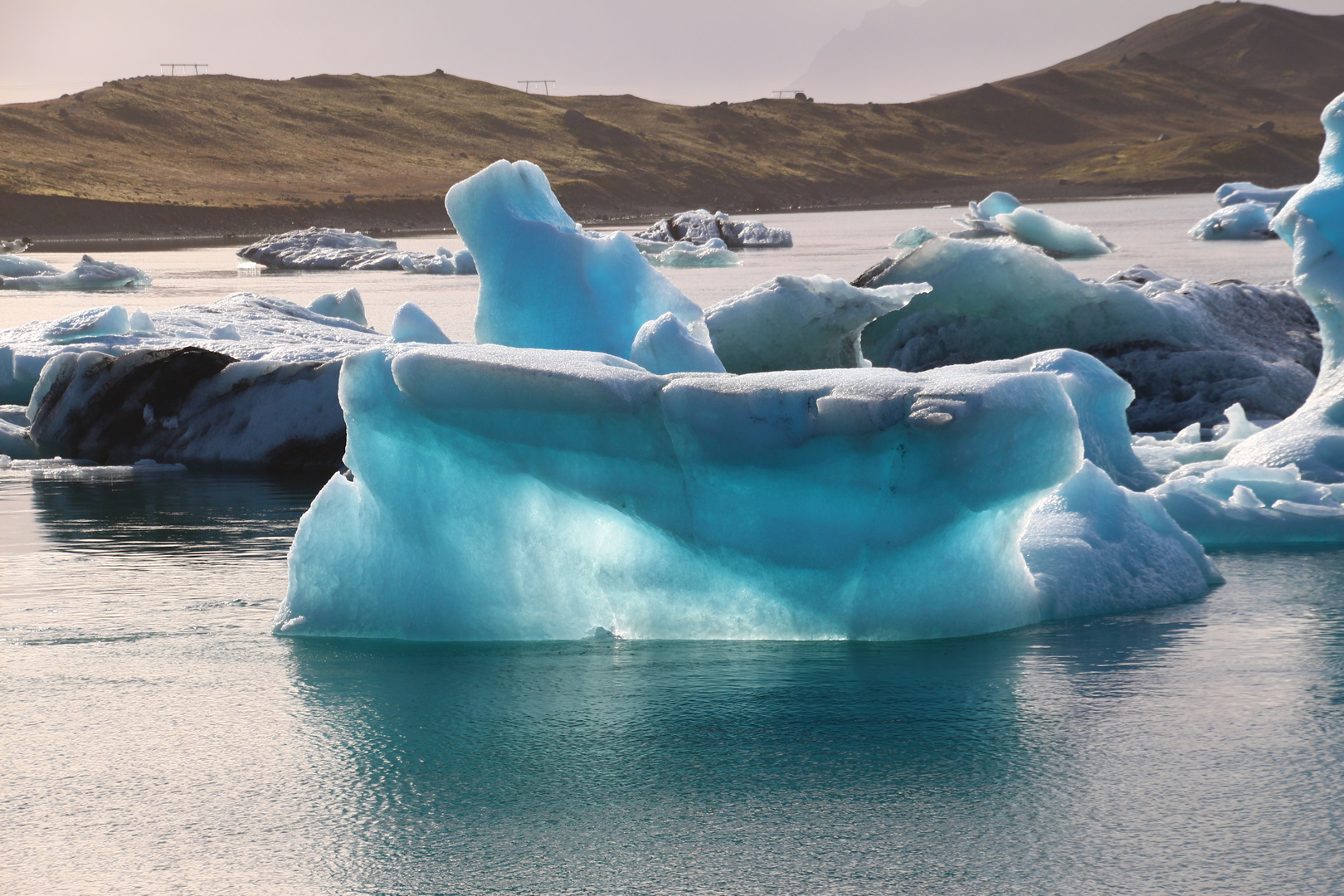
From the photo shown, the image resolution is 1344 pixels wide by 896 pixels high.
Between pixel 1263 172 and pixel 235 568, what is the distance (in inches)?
3319

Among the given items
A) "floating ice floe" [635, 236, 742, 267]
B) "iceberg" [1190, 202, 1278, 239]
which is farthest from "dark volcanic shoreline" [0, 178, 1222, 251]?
"iceberg" [1190, 202, 1278, 239]

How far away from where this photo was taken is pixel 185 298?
2269 centimetres

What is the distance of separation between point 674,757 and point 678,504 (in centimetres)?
132

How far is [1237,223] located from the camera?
33.2 meters

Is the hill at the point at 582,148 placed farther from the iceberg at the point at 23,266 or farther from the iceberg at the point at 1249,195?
the iceberg at the point at 1249,195

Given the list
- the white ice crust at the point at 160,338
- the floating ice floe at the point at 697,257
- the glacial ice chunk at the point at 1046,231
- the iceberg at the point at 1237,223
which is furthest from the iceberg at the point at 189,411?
the iceberg at the point at 1237,223

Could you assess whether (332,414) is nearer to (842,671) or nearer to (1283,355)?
(842,671)

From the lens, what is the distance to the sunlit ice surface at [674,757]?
329cm

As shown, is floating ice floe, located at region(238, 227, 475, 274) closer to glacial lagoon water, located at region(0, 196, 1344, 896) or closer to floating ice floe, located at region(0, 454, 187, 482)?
floating ice floe, located at region(0, 454, 187, 482)

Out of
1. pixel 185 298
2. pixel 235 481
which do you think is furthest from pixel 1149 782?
pixel 185 298

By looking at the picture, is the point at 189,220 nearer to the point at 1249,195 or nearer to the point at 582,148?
the point at 582,148

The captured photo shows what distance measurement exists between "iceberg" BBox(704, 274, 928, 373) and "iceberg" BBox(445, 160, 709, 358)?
91.0 inches

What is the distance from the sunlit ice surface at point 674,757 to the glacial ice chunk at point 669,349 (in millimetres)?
2804

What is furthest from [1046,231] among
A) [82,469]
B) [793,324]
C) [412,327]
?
[82,469]
